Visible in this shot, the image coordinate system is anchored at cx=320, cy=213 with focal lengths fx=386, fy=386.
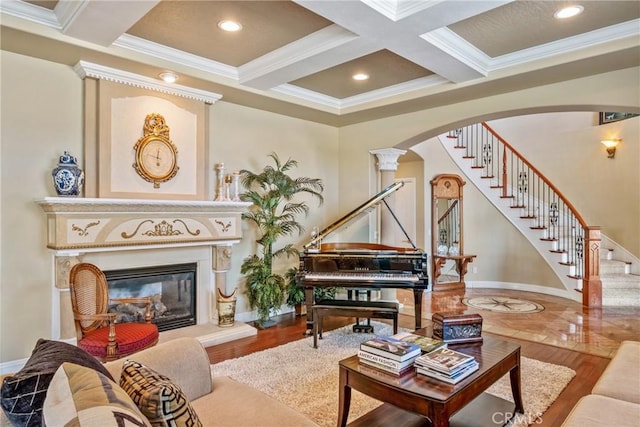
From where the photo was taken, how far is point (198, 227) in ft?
14.3

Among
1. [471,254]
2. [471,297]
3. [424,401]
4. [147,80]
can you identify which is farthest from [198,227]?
[471,254]

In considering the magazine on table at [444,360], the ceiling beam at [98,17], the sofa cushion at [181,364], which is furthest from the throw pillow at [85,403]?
the ceiling beam at [98,17]

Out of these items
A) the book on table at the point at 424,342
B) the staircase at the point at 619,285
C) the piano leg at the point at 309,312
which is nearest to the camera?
the book on table at the point at 424,342

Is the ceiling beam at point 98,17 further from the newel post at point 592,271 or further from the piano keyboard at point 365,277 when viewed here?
the newel post at point 592,271

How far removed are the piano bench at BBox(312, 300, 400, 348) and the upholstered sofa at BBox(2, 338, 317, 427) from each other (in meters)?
1.86

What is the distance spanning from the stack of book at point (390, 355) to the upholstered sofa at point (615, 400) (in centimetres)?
77

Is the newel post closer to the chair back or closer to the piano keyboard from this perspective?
the piano keyboard

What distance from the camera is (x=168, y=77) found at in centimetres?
394

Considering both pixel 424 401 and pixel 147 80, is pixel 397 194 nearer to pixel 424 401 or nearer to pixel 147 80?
pixel 147 80

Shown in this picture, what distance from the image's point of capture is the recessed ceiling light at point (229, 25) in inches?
125

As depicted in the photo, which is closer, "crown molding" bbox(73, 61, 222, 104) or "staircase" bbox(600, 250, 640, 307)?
"crown molding" bbox(73, 61, 222, 104)

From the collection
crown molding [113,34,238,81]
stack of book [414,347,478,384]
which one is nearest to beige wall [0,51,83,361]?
crown molding [113,34,238,81]

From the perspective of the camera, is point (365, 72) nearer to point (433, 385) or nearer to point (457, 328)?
point (457, 328)

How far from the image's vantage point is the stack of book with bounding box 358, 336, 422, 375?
7.13 feet
